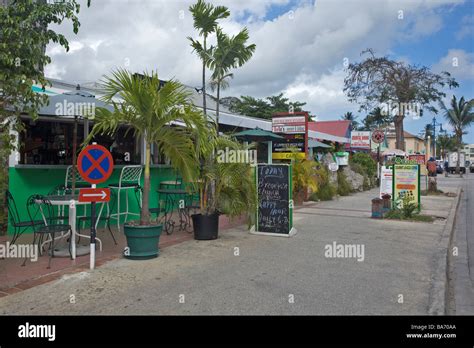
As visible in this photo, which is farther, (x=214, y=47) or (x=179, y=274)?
(x=214, y=47)

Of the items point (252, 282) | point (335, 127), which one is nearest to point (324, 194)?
point (252, 282)

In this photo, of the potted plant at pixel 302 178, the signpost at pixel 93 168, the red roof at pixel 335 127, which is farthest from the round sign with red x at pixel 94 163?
the red roof at pixel 335 127

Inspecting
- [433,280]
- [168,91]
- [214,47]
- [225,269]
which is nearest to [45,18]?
[168,91]

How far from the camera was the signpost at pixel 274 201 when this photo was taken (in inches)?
353

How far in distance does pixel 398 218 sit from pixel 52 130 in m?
9.20

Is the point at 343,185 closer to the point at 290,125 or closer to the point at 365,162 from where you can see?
the point at 290,125

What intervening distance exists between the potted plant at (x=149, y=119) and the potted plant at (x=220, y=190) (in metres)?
1.10

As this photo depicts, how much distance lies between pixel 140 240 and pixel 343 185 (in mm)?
14385

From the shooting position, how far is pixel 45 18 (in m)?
5.29

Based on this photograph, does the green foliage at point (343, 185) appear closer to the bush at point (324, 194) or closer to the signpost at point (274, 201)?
the bush at point (324, 194)

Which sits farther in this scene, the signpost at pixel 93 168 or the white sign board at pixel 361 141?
the white sign board at pixel 361 141

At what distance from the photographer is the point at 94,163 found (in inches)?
239
